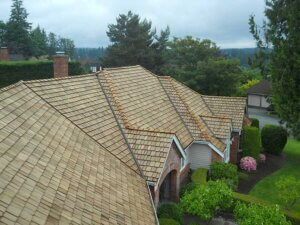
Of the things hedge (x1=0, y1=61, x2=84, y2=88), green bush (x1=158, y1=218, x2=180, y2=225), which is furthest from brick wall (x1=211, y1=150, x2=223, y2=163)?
hedge (x1=0, y1=61, x2=84, y2=88)

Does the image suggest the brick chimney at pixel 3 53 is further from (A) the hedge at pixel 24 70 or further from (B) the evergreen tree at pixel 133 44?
(B) the evergreen tree at pixel 133 44

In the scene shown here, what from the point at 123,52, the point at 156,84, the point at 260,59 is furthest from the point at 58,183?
the point at 123,52

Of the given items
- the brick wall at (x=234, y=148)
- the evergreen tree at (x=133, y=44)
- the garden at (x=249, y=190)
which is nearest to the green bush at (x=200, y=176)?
the garden at (x=249, y=190)

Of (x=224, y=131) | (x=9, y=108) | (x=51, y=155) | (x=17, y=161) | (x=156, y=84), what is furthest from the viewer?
(x=156, y=84)

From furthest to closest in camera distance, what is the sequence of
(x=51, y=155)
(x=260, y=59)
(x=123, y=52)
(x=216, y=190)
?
(x=123, y=52) < (x=260, y=59) < (x=216, y=190) < (x=51, y=155)

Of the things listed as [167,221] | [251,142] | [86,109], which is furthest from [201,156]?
[86,109]

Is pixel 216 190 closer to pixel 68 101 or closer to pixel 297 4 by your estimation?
pixel 68 101

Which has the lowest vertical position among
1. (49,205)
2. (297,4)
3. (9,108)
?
(49,205)
